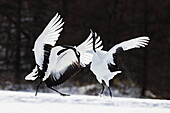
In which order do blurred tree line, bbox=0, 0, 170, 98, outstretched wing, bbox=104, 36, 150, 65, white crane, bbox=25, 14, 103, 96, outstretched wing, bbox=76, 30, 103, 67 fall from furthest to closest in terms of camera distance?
blurred tree line, bbox=0, 0, 170, 98 < outstretched wing, bbox=76, 30, 103, 67 < white crane, bbox=25, 14, 103, 96 < outstretched wing, bbox=104, 36, 150, 65

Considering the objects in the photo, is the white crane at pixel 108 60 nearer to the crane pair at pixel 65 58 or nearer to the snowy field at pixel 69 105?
the crane pair at pixel 65 58

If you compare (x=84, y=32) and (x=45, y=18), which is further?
(x=45, y=18)

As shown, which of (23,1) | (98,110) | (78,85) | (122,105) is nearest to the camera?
(98,110)

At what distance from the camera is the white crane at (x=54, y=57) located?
7871 mm

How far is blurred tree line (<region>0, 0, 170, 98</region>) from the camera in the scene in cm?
1708

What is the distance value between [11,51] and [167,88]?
6.27 m

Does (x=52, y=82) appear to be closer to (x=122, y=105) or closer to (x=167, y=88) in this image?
(x=122, y=105)

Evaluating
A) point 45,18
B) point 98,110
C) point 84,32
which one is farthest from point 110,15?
point 98,110

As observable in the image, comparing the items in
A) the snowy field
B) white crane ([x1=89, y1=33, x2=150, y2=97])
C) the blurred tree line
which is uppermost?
the blurred tree line

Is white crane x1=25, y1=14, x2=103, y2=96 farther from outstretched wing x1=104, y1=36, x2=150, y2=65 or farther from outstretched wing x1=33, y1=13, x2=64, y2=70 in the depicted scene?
outstretched wing x1=104, y1=36, x2=150, y2=65

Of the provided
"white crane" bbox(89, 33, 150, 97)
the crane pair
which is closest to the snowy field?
the crane pair

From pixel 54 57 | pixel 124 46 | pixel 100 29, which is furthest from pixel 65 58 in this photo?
pixel 100 29

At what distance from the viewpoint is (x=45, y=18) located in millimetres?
19297

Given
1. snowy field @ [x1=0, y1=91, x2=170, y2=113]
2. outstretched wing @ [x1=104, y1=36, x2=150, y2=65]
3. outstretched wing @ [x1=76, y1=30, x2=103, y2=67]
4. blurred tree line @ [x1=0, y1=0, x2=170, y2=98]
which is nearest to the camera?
snowy field @ [x1=0, y1=91, x2=170, y2=113]
